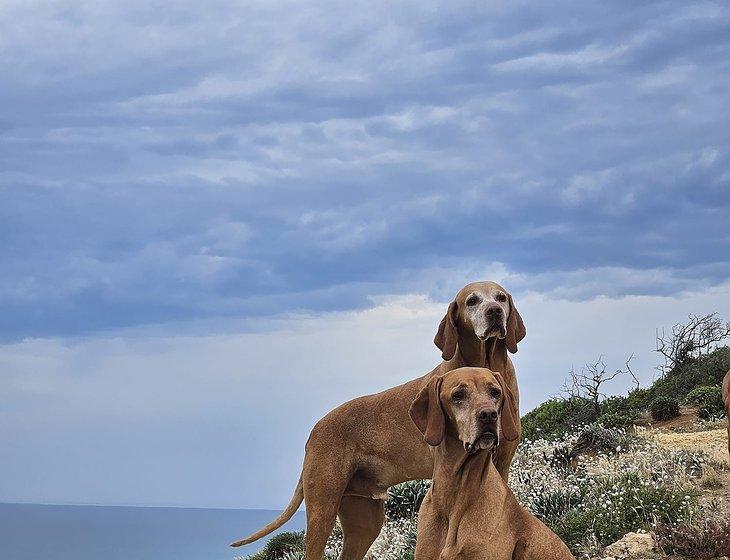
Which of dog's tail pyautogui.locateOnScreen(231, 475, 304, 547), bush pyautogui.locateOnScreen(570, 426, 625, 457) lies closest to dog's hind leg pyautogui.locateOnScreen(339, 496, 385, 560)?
dog's tail pyautogui.locateOnScreen(231, 475, 304, 547)

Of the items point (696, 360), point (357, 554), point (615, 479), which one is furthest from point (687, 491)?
point (696, 360)

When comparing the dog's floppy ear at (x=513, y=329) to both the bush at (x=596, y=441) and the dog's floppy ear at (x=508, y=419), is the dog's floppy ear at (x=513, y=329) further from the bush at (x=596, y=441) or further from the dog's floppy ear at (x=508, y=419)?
the bush at (x=596, y=441)

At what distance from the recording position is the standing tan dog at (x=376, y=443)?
837cm

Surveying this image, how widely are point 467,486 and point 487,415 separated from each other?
0.56 meters

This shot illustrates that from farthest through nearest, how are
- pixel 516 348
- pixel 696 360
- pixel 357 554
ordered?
1. pixel 696 360
2. pixel 357 554
3. pixel 516 348

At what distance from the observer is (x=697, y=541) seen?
1097cm

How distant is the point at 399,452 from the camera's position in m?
9.24

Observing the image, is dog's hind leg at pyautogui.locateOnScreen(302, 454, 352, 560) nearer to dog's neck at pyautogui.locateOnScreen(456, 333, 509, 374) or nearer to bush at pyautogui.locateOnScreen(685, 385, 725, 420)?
dog's neck at pyautogui.locateOnScreen(456, 333, 509, 374)

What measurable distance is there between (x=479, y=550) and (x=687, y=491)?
803 cm

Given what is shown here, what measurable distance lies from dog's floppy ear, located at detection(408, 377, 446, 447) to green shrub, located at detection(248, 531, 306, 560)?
11404 mm

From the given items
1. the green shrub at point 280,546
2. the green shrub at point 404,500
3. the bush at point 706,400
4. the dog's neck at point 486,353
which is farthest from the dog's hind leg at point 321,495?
the bush at point 706,400

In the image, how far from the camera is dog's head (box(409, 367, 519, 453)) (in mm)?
6227

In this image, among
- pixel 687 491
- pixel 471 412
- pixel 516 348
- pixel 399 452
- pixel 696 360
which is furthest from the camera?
pixel 696 360

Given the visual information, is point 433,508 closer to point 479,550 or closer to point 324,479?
point 479,550
